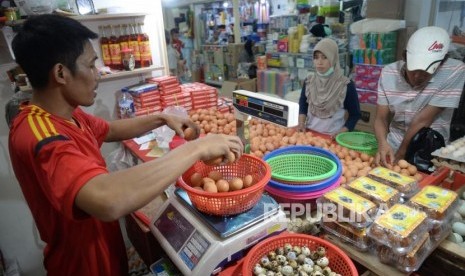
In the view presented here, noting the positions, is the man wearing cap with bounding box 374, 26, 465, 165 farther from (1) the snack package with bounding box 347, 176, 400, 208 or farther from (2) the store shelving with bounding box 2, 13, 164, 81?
(2) the store shelving with bounding box 2, 13, 164, 81

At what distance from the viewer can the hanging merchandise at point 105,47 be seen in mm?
2773

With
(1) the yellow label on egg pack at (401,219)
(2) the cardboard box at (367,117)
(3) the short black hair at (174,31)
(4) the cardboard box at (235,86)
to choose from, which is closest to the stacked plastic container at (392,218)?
(1) the yellow label on egg pack at (401,219)

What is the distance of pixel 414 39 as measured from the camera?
1980mm

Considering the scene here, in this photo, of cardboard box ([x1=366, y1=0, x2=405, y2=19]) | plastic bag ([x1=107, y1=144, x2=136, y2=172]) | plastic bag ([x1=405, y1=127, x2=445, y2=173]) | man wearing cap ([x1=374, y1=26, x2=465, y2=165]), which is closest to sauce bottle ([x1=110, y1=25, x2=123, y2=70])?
plastic bag ([x1=107, y1=144, x2=136, y2=172])

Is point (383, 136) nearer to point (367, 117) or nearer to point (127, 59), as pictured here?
point (127, 59)

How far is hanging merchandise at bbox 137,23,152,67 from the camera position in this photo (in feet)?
9.41

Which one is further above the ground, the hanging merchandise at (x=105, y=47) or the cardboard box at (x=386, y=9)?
the cardboard box at (x=386, y=9)

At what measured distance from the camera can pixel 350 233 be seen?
3.82 feet

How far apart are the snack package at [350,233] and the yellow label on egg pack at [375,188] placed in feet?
0.56

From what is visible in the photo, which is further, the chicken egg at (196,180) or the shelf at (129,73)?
the shelf at (129,73)

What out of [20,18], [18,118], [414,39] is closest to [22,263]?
[20,18]

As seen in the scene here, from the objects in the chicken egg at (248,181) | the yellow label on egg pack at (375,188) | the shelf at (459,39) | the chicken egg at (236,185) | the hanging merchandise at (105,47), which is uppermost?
the hanging merchandise at (105,47)

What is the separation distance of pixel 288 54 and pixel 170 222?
4.96 metres

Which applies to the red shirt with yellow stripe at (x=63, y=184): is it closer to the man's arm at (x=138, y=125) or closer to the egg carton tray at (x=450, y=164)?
the man's arm at (x=138, y=125)
